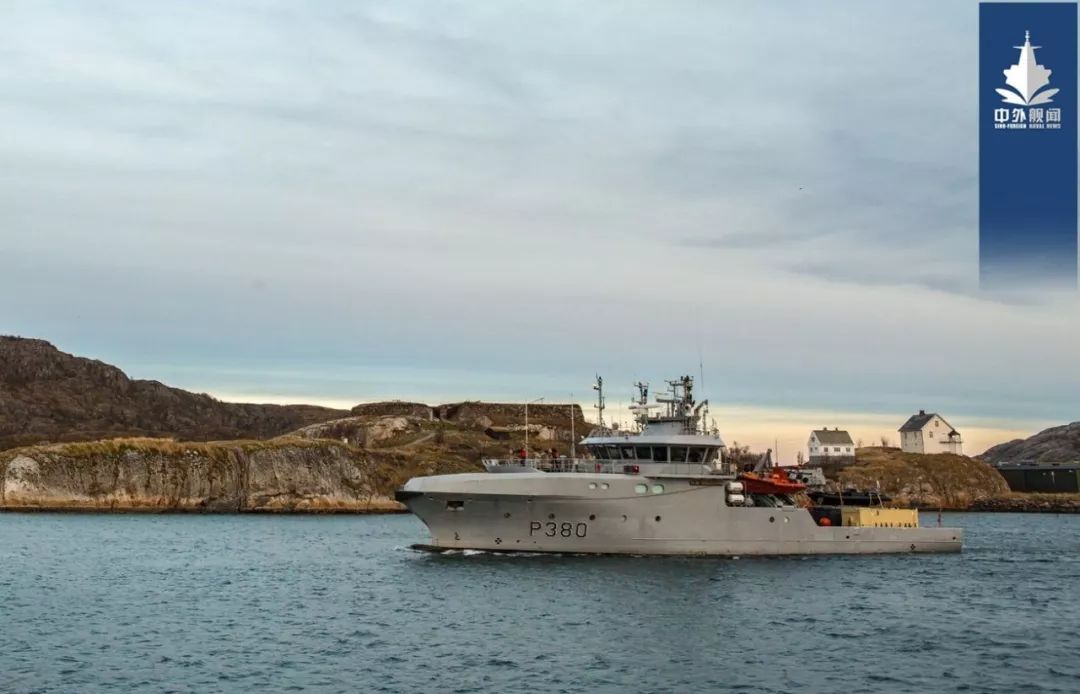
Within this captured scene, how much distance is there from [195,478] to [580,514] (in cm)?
7301

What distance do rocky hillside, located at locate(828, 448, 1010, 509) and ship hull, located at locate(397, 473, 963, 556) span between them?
311ft

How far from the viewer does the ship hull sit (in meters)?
52.3

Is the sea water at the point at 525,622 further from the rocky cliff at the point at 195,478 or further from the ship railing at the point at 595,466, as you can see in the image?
the rocky cliff at the point at 195,478

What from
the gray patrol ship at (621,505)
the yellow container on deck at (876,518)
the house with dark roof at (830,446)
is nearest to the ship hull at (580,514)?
the gray patrol ship at (621,505)

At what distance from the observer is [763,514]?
2234 inches

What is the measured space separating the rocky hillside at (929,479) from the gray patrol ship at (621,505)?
3623 inches

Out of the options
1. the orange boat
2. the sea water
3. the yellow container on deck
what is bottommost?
the sea water

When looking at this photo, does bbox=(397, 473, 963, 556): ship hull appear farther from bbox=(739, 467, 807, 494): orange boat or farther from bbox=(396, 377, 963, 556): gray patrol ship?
bbox=(739, 467, 807, 494): orange boat

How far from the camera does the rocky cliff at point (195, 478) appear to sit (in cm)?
10806

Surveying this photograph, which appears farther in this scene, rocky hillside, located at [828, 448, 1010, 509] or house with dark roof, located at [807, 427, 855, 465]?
house with dark roof, located at [807, 427, 855, 465]

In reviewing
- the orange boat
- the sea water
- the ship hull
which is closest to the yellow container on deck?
the sea water

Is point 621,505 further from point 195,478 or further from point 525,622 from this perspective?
point 195,478

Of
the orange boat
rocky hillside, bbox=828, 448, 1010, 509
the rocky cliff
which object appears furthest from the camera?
rocky hillside, bbox=828, 448, 1010, 509

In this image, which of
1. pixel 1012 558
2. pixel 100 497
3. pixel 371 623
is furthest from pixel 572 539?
pixel 100 497
